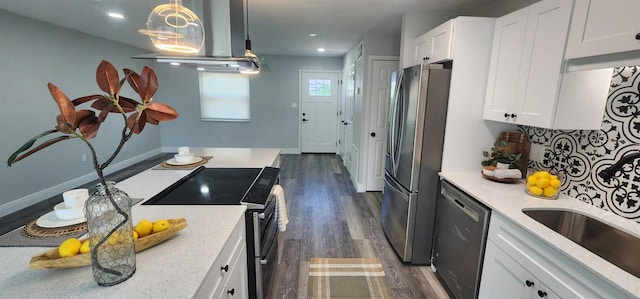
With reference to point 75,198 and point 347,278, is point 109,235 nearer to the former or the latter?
point 75,198

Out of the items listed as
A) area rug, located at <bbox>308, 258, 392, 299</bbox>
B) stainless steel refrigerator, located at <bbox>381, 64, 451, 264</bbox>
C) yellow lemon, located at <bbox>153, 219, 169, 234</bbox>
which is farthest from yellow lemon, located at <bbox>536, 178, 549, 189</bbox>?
yellow lemon, located at <bbox>153, 219, 169, 234</bbox>

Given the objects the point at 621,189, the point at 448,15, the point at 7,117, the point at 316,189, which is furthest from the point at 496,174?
the point at 7,117

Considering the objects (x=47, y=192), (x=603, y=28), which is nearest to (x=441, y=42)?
(x=603, y=28)

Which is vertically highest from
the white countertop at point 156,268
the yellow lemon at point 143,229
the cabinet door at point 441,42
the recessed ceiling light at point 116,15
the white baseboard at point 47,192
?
the recessed ceiling light at point 116,15

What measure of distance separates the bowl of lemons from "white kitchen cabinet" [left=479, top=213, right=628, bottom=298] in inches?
15.2

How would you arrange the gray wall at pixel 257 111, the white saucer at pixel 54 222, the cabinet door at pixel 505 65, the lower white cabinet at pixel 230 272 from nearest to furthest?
the lower white cabinet at pixel 230 272 → the white saucer at pixel 54 222 → the cabinet door at pixel 505 65 → the gray wall at pixel 257 111

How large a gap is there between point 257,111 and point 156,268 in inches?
226

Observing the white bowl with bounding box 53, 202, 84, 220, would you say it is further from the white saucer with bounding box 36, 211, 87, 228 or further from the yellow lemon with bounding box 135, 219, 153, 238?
the yellow lemon with bounding box 135, 219, 153, 238

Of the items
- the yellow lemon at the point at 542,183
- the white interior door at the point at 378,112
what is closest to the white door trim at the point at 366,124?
the white interior door at the point at 378,112

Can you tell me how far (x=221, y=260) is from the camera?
1.16 meters

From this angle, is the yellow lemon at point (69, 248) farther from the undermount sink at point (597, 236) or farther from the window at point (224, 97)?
A: the window at point (224, 97)

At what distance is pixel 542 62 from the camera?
5.29 feet

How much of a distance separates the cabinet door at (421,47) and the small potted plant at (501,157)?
101cm

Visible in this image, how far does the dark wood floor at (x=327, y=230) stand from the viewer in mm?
2193
